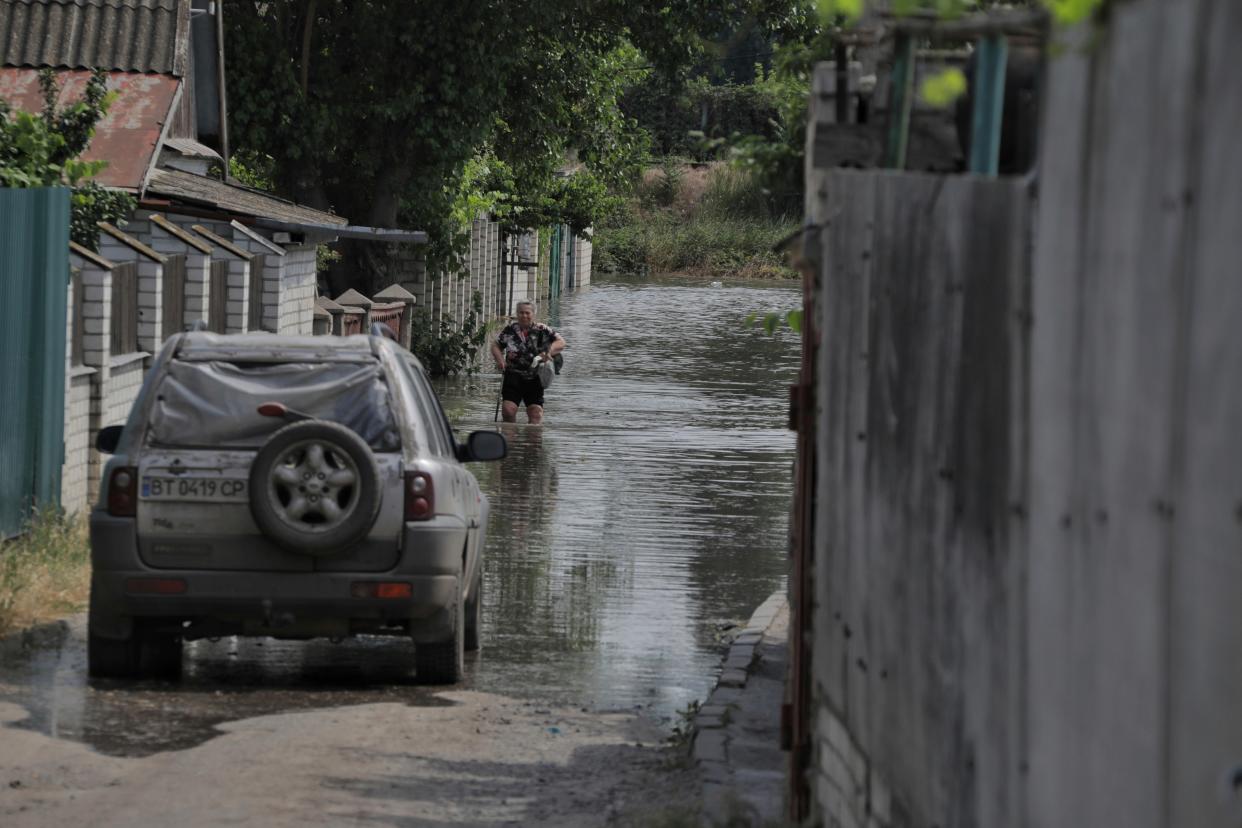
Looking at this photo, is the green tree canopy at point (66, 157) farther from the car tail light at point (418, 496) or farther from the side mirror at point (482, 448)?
the car tail light at point (418, 496)

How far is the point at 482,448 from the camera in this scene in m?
9.93

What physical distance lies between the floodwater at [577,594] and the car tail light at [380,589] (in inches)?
21.5

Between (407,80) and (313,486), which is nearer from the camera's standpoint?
(313,486)

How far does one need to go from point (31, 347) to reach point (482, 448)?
12.3ft

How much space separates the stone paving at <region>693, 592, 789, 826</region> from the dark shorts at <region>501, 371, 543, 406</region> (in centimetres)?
1107

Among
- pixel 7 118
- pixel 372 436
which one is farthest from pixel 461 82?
pixel 372 436

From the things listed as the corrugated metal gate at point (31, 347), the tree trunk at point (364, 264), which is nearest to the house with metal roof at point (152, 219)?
the corrugated metal gate at point (31, 347)

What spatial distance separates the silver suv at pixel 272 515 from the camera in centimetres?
865

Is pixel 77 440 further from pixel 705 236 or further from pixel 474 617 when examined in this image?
pixel 705 236

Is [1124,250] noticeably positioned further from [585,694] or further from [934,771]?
[585,694]

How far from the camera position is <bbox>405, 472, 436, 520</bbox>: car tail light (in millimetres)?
8836

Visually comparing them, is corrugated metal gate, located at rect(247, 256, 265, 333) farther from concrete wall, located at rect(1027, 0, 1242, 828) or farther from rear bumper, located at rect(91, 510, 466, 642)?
concrete wall, located at rect(1027, 0, 1242, 828)

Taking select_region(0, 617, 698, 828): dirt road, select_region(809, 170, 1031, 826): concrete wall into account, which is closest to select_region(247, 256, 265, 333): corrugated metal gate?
select_region(0, 617, 698, 828): dirt road

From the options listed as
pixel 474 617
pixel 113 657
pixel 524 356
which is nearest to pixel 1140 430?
pixel 113 657
